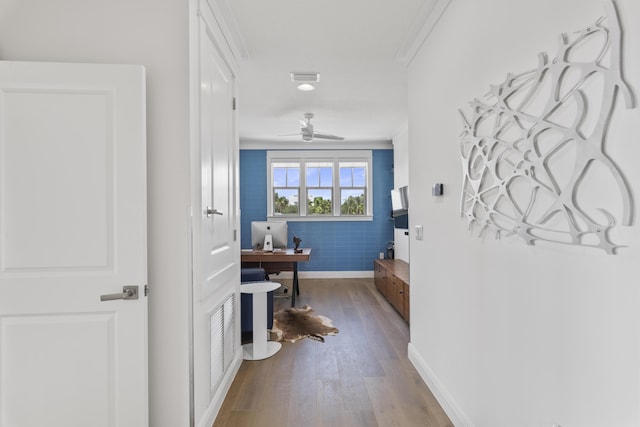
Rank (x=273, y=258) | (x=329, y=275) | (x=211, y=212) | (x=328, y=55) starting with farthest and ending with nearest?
(x=329, y=275) → (x=273, y=258) → (x=328, y=55) → (x=211, y=212)

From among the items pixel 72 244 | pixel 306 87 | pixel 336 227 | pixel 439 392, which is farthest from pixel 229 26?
pixel 336 227

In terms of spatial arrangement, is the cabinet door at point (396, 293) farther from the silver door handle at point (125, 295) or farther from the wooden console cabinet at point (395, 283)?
the silver door handle at point (125, 295)

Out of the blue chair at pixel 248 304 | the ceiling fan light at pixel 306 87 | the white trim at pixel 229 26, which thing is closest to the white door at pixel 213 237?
the white trim at pixel 229 26

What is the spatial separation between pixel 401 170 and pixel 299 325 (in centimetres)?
328

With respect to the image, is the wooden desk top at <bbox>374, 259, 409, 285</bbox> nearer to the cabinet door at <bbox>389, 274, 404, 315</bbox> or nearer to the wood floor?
the cabinet door at <bbox>389, 274, 404, 315</bbox>

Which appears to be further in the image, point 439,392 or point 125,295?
point 439,392

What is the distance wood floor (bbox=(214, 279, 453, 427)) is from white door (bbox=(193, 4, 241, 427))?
0.23 meters

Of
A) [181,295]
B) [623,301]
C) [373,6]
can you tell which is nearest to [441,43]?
[373,6]

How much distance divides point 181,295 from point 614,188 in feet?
5.95

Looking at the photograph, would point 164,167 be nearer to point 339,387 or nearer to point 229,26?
point 229,26

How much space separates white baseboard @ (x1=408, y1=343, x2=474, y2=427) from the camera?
1907 millimetres

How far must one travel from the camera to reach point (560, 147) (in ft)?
3.68

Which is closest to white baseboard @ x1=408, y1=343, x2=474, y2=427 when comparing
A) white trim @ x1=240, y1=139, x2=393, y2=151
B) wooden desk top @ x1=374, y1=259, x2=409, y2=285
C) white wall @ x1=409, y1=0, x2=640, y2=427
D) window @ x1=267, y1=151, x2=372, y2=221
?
white wall @ x1=409, y1=0, x2=640, y2=427

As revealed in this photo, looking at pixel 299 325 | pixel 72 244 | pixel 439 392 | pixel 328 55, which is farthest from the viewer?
pixel 299 325
